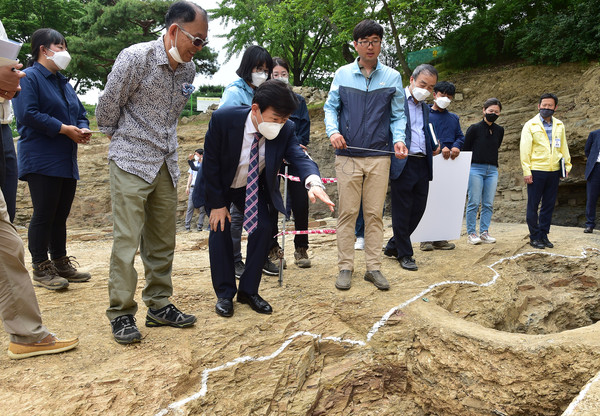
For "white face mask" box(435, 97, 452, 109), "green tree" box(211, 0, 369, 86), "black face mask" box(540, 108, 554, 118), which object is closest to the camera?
"white face mask" box(435, 97, 452, 109)

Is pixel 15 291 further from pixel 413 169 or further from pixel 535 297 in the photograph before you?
pixel 535 297

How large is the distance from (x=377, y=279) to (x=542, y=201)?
3089 millimetres

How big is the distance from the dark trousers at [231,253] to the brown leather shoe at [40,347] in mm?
958

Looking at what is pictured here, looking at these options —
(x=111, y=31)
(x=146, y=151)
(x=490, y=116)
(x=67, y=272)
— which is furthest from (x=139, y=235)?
(x=111, y=31)

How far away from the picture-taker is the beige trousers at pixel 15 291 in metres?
2.16

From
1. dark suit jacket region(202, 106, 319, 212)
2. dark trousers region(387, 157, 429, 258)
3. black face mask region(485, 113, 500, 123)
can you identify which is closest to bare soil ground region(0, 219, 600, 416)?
dark trousers region(387, 157, 429, 258)

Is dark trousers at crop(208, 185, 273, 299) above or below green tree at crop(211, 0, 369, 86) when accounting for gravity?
below

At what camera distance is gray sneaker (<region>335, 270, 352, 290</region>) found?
3.65 m

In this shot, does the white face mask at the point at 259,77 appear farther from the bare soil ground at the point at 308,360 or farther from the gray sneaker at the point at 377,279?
the gray sneaker at the point at 377,279

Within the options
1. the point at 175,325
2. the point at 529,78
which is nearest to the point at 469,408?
the point at 175,325

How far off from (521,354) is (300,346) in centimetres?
147

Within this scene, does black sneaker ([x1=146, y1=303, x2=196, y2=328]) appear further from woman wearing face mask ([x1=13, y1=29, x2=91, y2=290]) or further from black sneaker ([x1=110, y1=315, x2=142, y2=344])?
woman wearing face mask ([x1=13, y1=29, x2=91, y2=290])

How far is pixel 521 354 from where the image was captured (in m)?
2.94

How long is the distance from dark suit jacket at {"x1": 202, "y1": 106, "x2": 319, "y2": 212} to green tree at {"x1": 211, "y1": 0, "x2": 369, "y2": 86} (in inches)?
484
